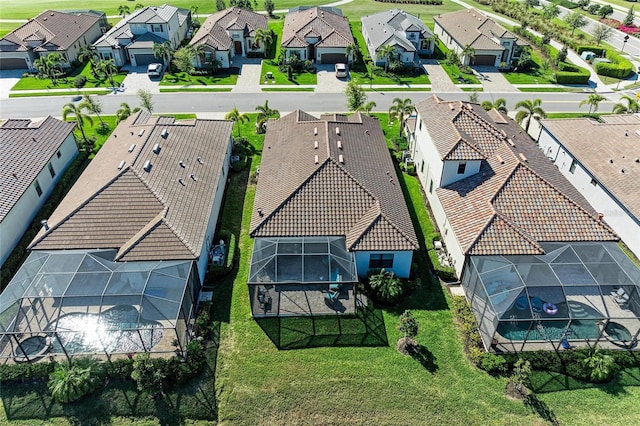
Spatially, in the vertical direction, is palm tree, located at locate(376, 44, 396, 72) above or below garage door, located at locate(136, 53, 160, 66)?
above

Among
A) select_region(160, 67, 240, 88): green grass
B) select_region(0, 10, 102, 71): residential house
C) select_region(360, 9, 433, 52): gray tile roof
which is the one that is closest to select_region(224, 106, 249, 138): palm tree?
select_region(160, 67, 240, 88): green grass

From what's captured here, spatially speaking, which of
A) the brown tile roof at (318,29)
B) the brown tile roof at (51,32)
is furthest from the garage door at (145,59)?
the brown tile roof at (318,29)

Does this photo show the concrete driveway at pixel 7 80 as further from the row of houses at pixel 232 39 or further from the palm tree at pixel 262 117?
the palm tree at pixel 262 117

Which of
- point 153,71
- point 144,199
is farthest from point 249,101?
point 144,199

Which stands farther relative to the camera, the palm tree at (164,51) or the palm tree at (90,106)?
the palm tree at (164,51)

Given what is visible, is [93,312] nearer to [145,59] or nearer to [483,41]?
[145,59]

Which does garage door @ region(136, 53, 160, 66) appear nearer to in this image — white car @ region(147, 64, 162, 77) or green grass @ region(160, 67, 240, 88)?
white car @ region(147, 64, 162, 77)

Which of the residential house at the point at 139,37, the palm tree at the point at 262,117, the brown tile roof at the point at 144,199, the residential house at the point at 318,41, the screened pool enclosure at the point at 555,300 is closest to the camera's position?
the screened pool enclosure at the point at 555,300
